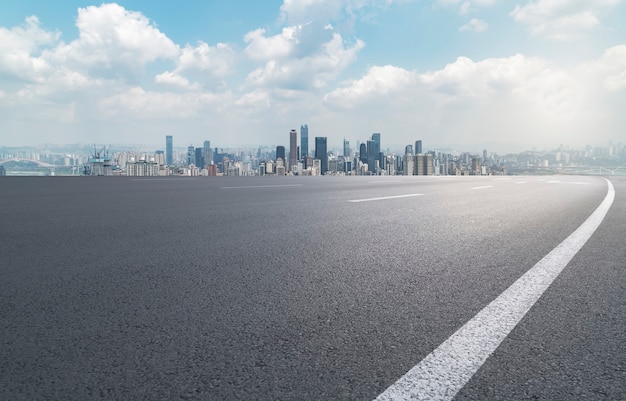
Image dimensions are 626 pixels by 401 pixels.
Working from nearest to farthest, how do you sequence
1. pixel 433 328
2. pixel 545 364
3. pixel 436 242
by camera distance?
A: 1. pixel 545 364
2. pixel 433 328
3. pixel 436 242

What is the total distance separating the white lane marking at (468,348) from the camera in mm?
1493

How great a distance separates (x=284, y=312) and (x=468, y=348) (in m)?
0.91

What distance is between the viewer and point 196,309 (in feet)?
7.62

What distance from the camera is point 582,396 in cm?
146

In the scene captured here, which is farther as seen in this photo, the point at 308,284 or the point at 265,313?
the point at 308,284

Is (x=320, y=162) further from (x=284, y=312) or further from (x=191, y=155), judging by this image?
(x=191, y=155)

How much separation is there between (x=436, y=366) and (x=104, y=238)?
12.5ft

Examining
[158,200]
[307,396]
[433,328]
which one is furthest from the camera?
[158,200]

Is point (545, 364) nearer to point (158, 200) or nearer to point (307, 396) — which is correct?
point (307, 396)

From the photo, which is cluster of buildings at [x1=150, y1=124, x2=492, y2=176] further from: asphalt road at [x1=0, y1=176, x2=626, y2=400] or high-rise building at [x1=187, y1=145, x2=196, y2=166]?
asphalt road at [x1=0, y1=176, x2=626, y2=400]

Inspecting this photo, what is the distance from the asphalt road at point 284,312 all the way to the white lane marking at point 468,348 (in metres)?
0.04

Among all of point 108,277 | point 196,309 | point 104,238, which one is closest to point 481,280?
point 196,309

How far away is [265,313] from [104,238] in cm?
289

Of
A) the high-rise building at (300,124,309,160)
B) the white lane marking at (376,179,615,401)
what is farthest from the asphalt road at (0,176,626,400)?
the high-rise building at (300,124,309,160)
